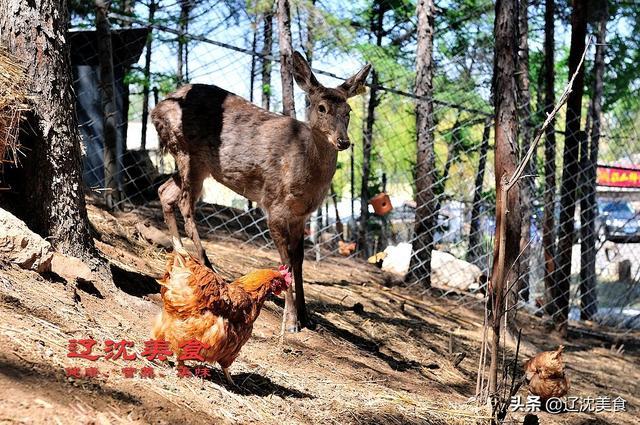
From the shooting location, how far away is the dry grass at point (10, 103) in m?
4.43

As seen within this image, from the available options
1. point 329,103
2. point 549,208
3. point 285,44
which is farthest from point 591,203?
point 329,103

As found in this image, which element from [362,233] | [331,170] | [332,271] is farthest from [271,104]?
[331,170]

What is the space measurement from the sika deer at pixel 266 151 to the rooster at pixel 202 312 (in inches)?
73.8

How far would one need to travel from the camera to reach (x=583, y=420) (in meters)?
5.45

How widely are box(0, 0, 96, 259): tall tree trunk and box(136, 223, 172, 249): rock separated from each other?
2.14m

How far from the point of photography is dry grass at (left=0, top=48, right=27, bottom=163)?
443 cm

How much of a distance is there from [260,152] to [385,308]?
2.22m

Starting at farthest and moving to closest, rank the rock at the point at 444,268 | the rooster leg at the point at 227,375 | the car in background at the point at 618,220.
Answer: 1. the car in background at the point at 618,220
2. the rock at the point at 444,268
3. the rooster leg at the point at 227,375

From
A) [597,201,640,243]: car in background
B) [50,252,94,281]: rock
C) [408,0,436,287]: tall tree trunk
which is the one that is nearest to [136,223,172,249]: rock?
[50,252,94,281]: rock

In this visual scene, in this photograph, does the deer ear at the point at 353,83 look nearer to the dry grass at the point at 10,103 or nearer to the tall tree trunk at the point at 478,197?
the dry grass at the point at 10,103

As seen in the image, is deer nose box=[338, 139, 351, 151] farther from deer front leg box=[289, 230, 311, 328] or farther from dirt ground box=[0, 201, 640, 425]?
dirt ground box=[0, 201, 640, 425]

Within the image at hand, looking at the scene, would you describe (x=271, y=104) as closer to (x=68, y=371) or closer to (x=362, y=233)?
(x=362, y=233)

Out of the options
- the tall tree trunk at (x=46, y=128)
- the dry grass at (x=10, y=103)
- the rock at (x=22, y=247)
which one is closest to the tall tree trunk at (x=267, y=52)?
the tall tree trunk at (x=46, y=128)

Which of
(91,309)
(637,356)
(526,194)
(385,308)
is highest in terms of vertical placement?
(526,194)
